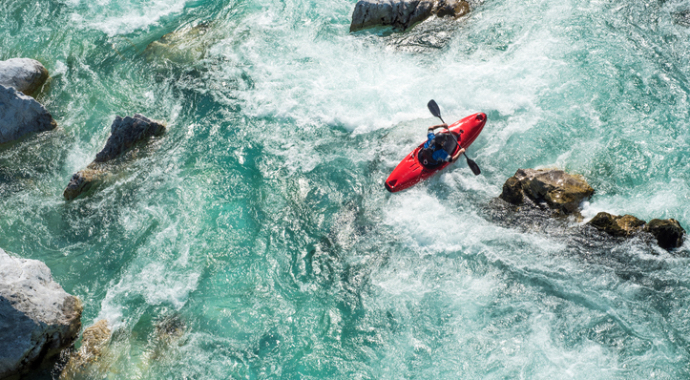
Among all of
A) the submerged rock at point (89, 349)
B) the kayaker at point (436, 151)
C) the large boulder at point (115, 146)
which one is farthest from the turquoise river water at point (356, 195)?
the kayaker at point (436, 151)

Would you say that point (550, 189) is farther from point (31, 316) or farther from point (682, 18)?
point (31, 316)

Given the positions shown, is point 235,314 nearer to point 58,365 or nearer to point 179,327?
point 179,327

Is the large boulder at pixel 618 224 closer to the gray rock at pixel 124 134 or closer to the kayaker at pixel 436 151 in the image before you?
the kayaker at pixel 436 151

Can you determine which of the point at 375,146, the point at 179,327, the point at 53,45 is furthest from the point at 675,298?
the point at 53,45

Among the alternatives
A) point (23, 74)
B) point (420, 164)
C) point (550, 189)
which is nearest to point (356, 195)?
point (420, 164)

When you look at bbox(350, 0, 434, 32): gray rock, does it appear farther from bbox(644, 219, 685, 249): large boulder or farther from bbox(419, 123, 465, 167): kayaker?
bbox(644, 219, 685, 249): large boulder

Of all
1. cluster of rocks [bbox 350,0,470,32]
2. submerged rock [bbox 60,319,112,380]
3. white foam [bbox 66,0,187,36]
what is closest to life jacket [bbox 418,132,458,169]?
cluster of rocks [bbox 350,0,470,32]

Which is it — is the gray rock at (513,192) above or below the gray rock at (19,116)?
below
